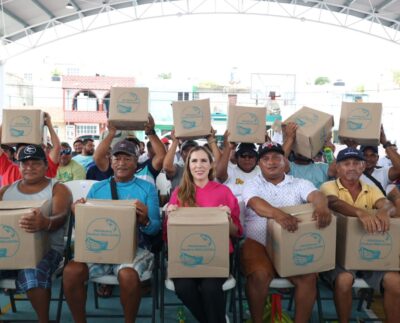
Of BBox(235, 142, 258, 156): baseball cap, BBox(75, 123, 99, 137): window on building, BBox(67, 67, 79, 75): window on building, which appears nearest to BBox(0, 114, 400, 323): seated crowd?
BBox(235, 142, 258, 156): baseball cap

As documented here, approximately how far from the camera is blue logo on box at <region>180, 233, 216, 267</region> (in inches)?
89.8

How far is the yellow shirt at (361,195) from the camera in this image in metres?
2.78

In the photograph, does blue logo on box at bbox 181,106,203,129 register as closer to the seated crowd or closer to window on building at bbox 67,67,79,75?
the seated crowd

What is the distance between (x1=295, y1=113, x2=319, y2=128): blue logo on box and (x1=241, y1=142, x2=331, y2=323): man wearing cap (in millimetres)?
665

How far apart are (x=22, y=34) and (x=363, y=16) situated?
398 inches

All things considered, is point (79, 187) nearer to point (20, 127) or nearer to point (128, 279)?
point (20, 127)

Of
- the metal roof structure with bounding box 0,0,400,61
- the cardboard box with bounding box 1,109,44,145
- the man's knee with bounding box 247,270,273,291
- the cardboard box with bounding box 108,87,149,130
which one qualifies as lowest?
the man's knee with bounding box 247,270,273,291

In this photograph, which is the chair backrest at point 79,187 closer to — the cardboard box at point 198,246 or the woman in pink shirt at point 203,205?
the woman in pink shirt at point 203,205

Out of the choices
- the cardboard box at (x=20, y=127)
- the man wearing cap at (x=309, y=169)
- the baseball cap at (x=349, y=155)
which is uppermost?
the cardboard box at (x=20, y=127)

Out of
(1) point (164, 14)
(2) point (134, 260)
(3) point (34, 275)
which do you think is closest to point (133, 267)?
(2) point (134, 260)

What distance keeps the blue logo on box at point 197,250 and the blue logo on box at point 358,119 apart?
5.89 ft

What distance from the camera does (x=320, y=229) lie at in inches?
93.9

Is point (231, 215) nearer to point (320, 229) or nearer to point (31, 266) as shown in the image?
point (320, 229)

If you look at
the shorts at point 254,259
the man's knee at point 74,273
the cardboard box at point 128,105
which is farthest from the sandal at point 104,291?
the cardboard box at point 128,105
